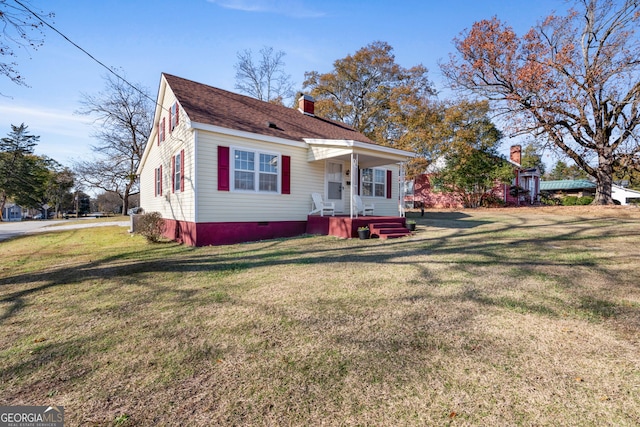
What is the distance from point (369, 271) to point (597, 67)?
17.2 m

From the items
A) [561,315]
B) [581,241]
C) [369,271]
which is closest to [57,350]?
[369,271]

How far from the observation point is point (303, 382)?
230 centimetres

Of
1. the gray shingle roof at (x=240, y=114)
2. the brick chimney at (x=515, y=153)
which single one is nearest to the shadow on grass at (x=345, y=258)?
the gray shingle roof at (x=240, y=114)

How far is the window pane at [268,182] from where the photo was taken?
10.1 metres

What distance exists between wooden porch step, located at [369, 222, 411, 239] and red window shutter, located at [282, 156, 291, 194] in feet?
10.4

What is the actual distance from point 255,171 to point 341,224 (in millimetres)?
3321

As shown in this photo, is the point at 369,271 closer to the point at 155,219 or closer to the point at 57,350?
the point at 57,350

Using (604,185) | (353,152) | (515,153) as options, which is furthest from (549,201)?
(353,152)

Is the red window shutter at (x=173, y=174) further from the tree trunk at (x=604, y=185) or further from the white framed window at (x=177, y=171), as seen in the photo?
the tree trunk at (x=604, y=185)

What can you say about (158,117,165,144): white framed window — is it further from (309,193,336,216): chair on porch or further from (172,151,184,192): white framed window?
(309,193,336,216): chair on porch

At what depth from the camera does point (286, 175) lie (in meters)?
10.4

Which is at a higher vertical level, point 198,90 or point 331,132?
point 198,90

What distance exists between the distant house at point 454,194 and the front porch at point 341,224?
15236 millimetres

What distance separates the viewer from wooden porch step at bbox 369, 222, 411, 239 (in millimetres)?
9203
